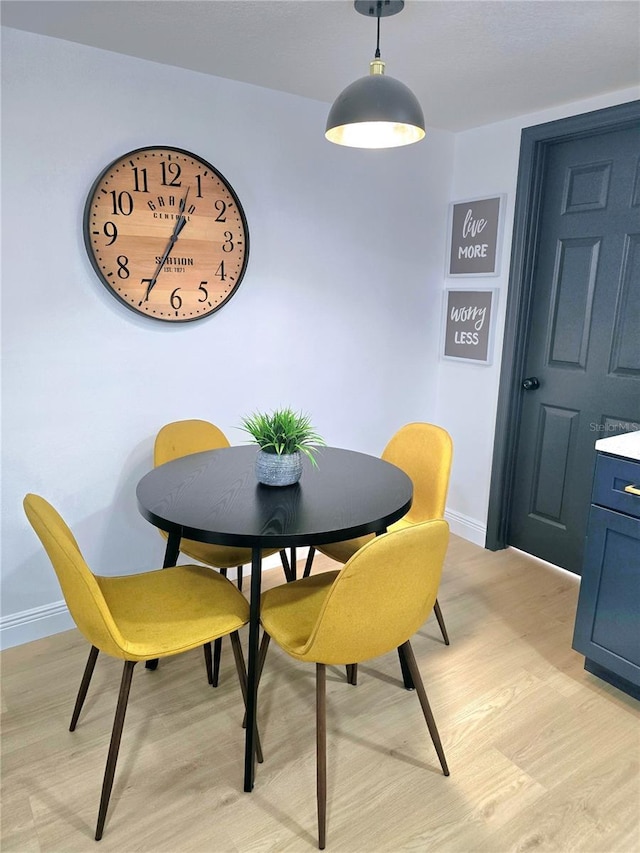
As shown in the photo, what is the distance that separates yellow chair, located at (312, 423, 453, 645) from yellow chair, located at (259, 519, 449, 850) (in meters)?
0.63

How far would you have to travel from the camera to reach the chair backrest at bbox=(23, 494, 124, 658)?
1425 millimetres

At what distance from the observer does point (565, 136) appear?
2.77 m

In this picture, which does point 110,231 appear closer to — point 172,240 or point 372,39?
point 172,240

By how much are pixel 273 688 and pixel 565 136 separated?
269 centimetres

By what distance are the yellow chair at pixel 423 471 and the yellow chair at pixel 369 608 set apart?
2.08ft

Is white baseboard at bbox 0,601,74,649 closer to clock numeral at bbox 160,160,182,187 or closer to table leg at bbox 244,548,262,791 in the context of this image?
table leg at bbox 244,548,262,791

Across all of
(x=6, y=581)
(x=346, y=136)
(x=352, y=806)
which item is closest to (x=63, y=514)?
(x=6, y=581)

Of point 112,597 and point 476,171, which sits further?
point 476,171

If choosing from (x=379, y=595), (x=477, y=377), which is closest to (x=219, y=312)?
(x=477, y=377)

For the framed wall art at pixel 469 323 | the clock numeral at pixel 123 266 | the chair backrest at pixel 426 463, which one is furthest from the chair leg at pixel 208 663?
the framed wall art at pixel 469 323

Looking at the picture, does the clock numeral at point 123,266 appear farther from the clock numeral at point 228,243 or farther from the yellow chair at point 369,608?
the yellow chair at point 369,608

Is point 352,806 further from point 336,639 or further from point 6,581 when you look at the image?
point 6,581

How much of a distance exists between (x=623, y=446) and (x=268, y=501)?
48.7 inches

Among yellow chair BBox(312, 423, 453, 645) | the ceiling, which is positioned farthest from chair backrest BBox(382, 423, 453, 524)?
the ceiling
